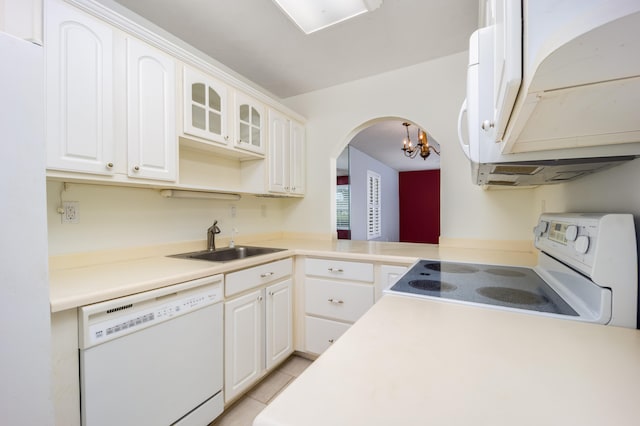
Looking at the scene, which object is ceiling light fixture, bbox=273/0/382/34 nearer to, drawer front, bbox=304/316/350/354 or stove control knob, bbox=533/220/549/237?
stove control knob, bbox=533/220/549/237

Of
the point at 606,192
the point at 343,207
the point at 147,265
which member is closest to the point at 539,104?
the point at 606,192

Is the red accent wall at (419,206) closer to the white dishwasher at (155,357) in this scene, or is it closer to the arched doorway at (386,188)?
the arched doorway at (386,188)

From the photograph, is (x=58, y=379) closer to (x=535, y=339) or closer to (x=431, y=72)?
(x=535, y=339)

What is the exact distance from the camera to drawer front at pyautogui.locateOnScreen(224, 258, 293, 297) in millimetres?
1628

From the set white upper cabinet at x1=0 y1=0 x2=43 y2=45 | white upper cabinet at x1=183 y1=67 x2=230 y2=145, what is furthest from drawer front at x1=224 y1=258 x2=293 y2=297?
white upper cabinet at x1=0 y1=0 x2=43 y2=45

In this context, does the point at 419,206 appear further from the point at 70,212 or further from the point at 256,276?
the point at 70,212

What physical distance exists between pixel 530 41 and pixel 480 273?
1.19m

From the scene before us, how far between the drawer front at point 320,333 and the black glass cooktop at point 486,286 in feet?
3.08

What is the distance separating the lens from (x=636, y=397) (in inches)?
17.6

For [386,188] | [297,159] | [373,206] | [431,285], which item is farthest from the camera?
[386,188]

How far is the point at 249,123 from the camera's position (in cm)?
223

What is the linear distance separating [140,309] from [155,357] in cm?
23

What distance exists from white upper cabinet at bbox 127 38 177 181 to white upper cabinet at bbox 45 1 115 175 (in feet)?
0.32

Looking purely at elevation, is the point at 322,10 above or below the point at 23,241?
above
